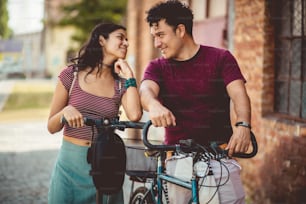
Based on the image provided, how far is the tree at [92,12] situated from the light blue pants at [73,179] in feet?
71.7

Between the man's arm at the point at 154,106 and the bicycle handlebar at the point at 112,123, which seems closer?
the man's arm at the point at 154,106

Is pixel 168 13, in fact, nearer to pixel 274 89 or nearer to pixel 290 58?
pixel 290 58

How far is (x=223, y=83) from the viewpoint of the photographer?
128 inches

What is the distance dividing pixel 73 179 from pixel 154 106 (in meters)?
0.82

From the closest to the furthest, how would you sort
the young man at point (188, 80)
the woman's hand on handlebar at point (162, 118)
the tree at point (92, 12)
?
the woman's hand on handlebar at point (162, 118) < the young man at point (188, 80) < the tree at point (92, 12)

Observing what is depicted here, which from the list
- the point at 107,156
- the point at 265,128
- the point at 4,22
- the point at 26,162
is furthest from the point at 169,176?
the point at 4,22

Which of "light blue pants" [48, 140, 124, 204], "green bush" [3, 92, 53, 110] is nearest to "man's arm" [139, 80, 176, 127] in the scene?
"light blue pants" [48, 140, 124, 204]

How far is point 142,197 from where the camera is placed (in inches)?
163

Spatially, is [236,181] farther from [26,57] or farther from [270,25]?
[26,57]

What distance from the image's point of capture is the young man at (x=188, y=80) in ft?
10.4

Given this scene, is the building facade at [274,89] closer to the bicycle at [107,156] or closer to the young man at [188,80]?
the young man at [188,80]

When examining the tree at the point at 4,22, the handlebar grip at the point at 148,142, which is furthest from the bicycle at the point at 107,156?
the tree at the point at 4,22

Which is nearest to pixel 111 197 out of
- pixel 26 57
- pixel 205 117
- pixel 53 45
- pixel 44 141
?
pixel 205 117

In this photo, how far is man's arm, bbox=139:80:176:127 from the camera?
2.64 meters
